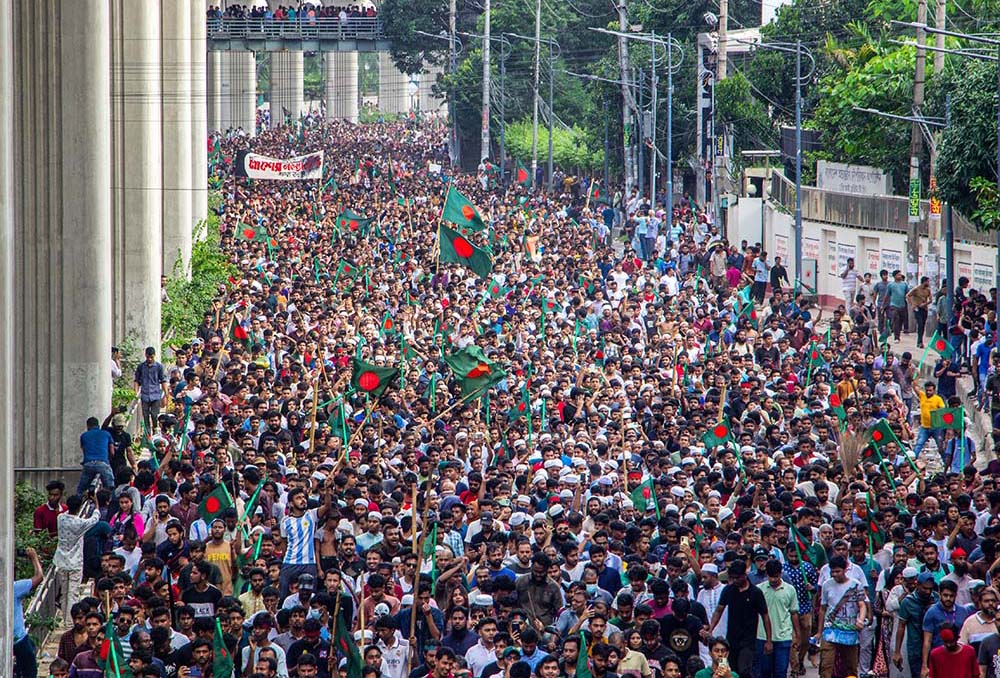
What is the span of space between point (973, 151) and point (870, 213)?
9.60 metres

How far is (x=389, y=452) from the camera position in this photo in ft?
60.0

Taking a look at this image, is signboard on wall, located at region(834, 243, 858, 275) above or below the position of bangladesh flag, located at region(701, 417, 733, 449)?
above

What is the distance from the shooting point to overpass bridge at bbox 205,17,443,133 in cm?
7925

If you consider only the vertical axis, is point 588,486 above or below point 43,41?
below

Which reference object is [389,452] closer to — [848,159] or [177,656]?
[177,656]

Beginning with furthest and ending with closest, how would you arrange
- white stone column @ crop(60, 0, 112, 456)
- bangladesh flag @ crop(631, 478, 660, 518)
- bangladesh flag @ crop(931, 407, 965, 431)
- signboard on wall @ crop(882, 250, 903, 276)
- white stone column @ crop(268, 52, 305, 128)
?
white stone column @ crop(268, 52, 305, 128)
signboard on wall @ crop(882, 250, 903, 276)
white stone column @ crop(60, 0, 112, 456)
bangladesh flag @ crop(931, 407, 965, 431)
bangladesh flag @ crop(631, 478, 660, 518)

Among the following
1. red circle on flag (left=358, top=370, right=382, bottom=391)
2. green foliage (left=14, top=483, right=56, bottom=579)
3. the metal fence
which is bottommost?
green foliage (left=14, top=483, right=56, bottom=579)

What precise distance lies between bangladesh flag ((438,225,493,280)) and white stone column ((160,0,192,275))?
393 inches

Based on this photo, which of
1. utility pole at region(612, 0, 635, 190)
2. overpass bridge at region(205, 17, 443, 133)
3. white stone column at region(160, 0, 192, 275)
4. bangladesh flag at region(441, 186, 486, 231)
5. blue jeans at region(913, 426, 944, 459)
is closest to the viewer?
blue jeans at region(913, 426, 944, 459)

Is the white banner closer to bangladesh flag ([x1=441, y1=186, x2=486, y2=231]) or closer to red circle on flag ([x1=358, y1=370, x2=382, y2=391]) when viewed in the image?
bangladesh flag ([x1=441, y1=186, x2=486, y2=231])

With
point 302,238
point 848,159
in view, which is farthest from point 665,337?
point 848,159

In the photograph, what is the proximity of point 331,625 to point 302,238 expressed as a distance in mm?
29612

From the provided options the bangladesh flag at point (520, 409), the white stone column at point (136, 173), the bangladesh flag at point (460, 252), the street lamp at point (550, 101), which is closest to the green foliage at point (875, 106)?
the bangladesh flag at point (460, 252)

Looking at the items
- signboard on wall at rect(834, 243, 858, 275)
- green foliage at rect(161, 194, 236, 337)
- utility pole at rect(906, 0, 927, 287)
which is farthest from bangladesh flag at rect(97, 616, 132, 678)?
signboard on wall at rect(834, 243, 858, 275)
